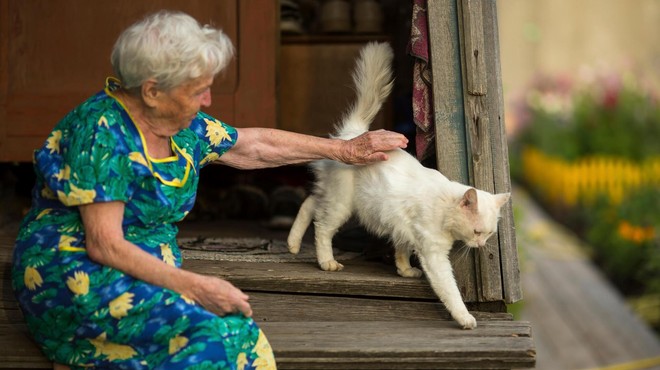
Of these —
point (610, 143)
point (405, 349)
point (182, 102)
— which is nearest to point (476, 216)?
point (405, 349)

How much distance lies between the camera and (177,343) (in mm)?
2584

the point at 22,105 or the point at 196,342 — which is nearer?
the point at 196,342

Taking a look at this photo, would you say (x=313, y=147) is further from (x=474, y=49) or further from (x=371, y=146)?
(x=474, y=49)

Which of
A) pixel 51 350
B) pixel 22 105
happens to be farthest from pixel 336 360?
pixel 22 105

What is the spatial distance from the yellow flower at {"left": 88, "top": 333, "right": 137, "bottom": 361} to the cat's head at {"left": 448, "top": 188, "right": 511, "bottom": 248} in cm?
122

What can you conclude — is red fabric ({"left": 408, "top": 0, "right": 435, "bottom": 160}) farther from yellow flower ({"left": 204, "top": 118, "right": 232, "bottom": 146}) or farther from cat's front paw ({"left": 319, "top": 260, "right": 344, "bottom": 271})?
yellow flower ({"left": 204, "top": 118, "right": 232, "bottom": 146})

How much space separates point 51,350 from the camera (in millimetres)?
2750

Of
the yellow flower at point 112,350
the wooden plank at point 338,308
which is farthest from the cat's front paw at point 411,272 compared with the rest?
the yellow flower at point 112,350

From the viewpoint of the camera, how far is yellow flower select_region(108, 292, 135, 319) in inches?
101

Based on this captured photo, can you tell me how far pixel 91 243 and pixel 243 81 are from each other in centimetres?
211

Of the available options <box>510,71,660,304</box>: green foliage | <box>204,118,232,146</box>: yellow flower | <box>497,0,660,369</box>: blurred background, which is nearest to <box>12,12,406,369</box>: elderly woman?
<box>204,118,232,146</box>: yellow flower

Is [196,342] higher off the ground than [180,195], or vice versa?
[180,195]

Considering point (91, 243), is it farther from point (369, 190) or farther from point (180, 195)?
point (369, 190)

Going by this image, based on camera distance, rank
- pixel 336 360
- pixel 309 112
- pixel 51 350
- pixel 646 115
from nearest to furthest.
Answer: pixel 51 350 → pixel 336 360 → pixel 309 112 → pixel 646 115
